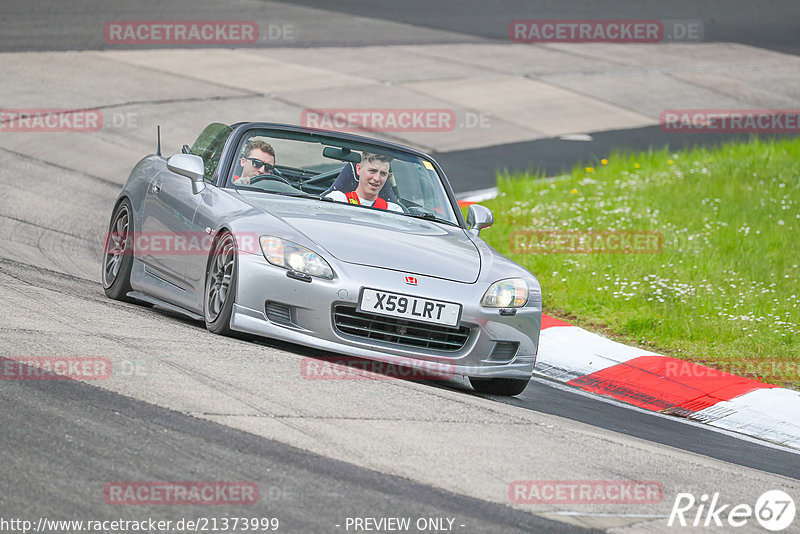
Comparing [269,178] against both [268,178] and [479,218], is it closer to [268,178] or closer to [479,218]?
[268,178]

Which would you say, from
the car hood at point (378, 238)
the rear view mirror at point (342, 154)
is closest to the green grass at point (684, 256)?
the car hood at point (378, 238)

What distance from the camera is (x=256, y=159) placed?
7949 millimetres

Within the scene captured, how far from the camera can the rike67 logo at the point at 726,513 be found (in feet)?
15.8

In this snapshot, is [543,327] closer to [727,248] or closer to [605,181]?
[727,248]

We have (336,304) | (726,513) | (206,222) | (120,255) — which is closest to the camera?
(726,513)

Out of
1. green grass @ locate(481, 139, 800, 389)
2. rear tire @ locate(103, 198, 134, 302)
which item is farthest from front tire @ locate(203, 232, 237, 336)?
green grass @ locate(481, 139, 800, 389)

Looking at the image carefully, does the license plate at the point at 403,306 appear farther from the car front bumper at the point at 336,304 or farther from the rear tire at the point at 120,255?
the rear tire at the point at 120,255

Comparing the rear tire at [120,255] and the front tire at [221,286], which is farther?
the rear tire at [120,255]

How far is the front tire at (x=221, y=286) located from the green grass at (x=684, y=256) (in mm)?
3863

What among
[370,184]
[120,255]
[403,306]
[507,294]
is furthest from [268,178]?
[507,294]

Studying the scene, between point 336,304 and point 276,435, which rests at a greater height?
point 336,304

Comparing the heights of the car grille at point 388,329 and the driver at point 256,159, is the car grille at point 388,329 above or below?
below

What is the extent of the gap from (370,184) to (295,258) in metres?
1.49

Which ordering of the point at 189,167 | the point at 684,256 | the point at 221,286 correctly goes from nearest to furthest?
the point at 221,286 < the point at 189,167 < the point at 684,256
